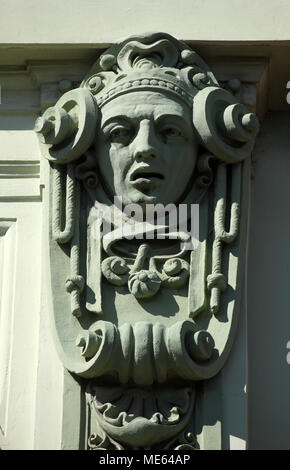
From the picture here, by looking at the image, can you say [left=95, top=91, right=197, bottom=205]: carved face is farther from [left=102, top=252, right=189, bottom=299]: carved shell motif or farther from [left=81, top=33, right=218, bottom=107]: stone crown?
[left=102, top=252, right=189, bottom=299]: carved shell motif

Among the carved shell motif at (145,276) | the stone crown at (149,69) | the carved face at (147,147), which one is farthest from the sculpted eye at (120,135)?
the carved shell motif at (145,276)

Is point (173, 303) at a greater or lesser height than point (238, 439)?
greater

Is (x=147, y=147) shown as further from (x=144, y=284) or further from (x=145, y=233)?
(x=144, y=284)

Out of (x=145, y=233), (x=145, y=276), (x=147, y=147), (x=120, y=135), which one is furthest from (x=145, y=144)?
(x=145, y=276)

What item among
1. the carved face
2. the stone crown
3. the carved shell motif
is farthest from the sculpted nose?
the carved shell motif

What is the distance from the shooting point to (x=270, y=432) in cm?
726

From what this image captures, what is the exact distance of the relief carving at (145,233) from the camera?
23.3 ft

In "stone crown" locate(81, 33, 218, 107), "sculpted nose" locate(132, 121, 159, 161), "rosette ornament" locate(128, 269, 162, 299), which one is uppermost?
"stone crown" locate(81, 33, 218, 107)

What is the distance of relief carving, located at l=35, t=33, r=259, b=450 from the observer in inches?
280

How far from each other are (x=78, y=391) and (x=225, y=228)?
802 mm

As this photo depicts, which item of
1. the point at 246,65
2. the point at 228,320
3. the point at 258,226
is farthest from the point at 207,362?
the point at 246,65

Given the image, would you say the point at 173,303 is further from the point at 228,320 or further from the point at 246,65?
the point at 246,65

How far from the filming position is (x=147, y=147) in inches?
289

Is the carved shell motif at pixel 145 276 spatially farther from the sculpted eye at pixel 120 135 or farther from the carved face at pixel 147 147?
the sculpted eye at pixel 120 135
